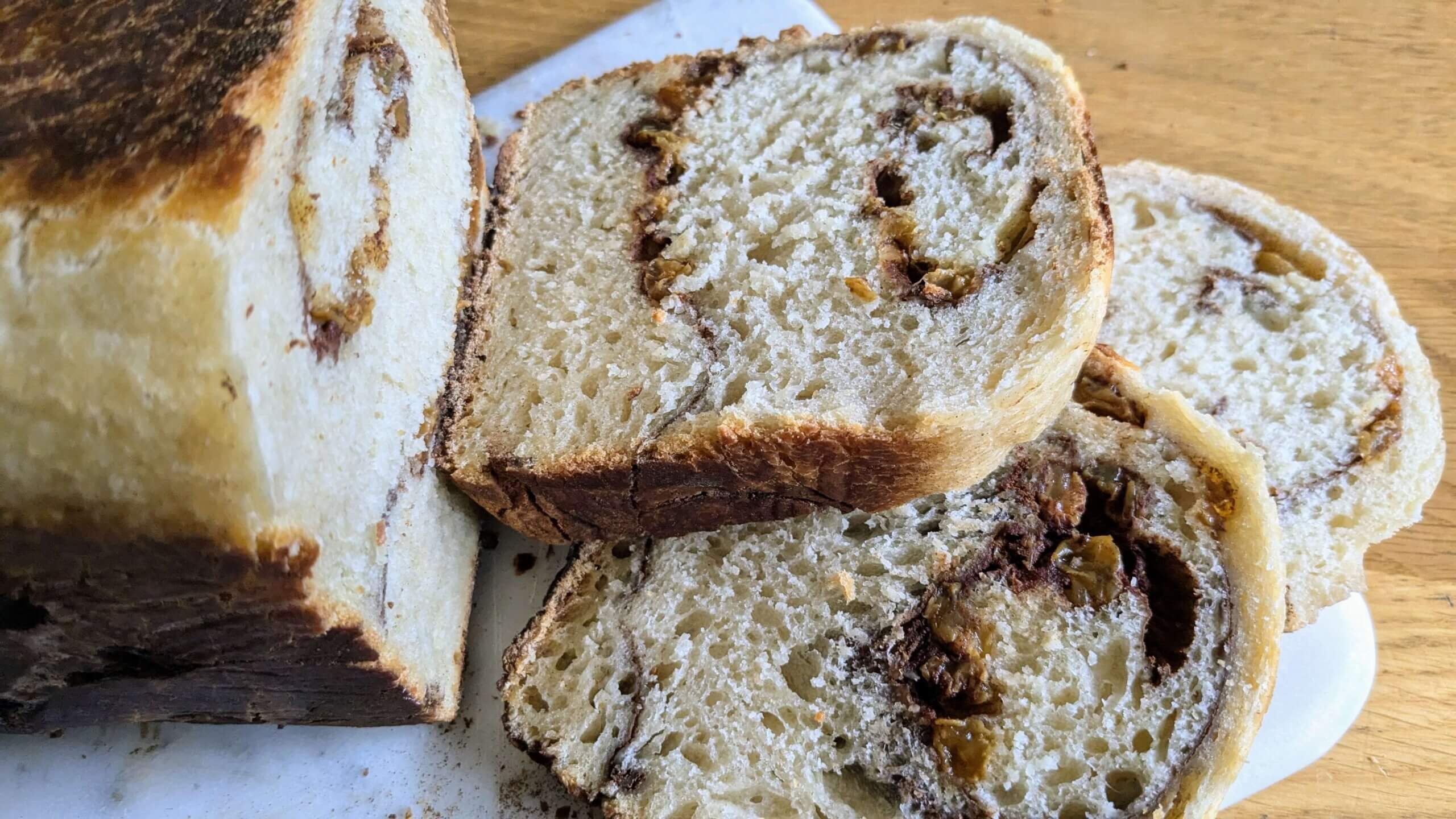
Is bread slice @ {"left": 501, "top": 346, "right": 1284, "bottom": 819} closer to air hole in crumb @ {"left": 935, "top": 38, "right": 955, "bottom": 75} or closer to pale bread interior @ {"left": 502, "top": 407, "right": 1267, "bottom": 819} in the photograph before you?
pale bread interior @ {"left": 502, "top": 407, "right": 1267, "bottom": 819}

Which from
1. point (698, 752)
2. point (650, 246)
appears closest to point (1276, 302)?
point (650, 246)

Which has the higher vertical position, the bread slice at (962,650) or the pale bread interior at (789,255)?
the pale bread interior at (789,255)

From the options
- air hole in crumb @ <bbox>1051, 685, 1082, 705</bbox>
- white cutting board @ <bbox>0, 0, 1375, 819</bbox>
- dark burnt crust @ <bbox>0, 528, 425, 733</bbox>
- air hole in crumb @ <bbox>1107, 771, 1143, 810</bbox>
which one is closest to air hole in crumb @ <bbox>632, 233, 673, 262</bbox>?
white cutting board @ <bbox>0, 0, 1375, 819</bbox>

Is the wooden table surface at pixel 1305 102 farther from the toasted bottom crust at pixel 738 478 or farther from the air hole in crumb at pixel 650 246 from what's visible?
the toasted bottom crust at pixel 738 478

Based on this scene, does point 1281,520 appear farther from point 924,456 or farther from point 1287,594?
point 924,456

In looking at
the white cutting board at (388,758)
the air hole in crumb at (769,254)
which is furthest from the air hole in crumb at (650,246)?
the white cutting board at (388,758)

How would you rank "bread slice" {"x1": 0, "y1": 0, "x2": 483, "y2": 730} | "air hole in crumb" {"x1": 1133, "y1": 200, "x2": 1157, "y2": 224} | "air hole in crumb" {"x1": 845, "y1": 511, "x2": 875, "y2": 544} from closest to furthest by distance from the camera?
"bread slice" {"x1": 0, "y1": 0, "x2": 483, "y2": 730}
"air hole in crumb" {"x1": 845, "y1": 511, "x2": 875, "y2": 544}
"air hole in crumb" {"x1": 1133, "y1": 200, "x2": 1157, "y2": 224}

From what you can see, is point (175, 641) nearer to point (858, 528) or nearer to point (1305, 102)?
point (858, 528)

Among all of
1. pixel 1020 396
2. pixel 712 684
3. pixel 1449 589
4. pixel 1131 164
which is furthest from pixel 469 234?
pixel 1449 589
